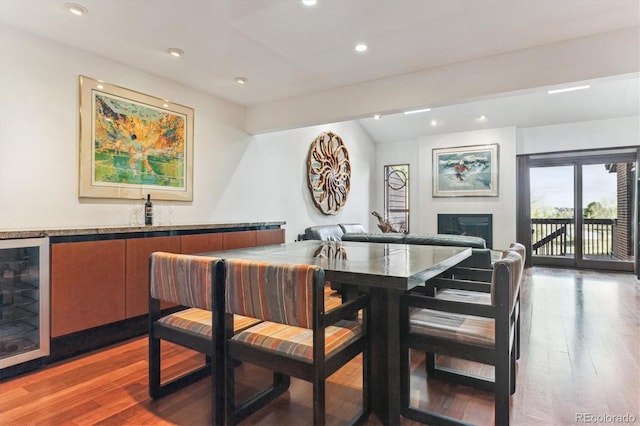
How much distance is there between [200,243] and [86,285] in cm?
103

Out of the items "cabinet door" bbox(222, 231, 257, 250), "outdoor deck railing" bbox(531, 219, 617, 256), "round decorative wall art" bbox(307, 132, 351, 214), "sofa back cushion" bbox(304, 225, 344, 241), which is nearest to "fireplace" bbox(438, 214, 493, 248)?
"outdoor deck railing" bbox(531, 219, 617, 256)

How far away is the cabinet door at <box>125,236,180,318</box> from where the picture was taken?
285 centimetres

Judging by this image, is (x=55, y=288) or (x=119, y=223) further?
(x=119, y=223)

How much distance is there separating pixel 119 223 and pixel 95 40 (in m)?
1.60

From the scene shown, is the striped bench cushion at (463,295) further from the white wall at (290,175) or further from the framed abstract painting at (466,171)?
the framed abstract painting at (466,171)

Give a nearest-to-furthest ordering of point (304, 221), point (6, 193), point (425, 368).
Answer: point (425, 368) → point (6, 193) → point (304, 221)

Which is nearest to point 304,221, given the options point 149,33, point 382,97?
point 382,97

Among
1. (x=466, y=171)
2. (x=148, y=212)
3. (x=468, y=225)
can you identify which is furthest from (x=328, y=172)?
(x=148, y=212)

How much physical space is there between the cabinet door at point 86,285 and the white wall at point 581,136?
7.22 meters

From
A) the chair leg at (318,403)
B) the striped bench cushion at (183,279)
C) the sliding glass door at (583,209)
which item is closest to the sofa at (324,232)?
the striped bench cushion at (183,279)

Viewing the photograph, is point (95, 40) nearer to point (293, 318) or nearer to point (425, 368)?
point (293, 318)

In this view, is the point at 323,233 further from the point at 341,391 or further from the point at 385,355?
the point at 385,355

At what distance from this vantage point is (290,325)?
138 cm

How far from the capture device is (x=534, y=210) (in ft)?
22.7
